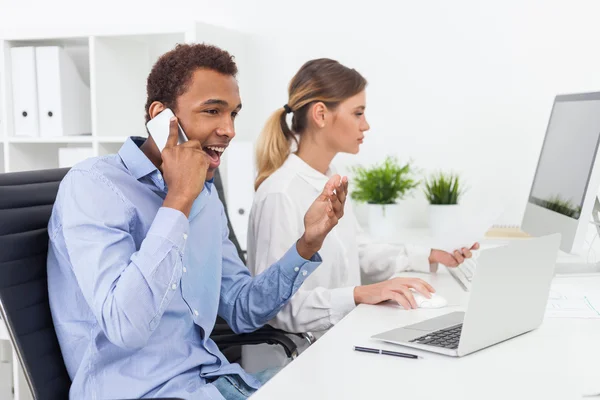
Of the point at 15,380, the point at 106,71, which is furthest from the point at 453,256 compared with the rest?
the point at 106,71

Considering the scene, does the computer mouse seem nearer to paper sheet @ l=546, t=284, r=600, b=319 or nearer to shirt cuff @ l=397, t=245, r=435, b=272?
paper sheet @ l=546, t=284, r=600, b=319

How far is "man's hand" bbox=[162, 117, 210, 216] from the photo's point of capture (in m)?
1.32

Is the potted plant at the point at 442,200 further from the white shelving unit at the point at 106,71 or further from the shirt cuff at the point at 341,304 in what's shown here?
the shirt cuff at the point at 341,304

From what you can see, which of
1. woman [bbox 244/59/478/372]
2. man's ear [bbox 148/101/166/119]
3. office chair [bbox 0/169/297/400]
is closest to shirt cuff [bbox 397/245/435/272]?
woman [bbox 244/59/478/372]

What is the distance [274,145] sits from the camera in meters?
2.12

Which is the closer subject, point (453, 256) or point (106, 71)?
point (453, 256)

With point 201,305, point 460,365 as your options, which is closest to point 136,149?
point 201,305

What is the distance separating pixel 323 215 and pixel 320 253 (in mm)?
355

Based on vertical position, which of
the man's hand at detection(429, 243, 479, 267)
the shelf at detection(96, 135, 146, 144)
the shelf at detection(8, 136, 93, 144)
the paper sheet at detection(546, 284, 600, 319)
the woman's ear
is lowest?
the man's hand at detection(429, 243, 479, 267)

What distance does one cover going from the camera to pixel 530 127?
9.41 feet

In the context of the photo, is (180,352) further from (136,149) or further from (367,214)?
(367,214)

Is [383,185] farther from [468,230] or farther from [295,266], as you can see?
[295,266]

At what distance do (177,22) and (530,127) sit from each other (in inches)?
55.9

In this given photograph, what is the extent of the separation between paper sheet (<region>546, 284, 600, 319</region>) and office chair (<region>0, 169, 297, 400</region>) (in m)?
1.03
